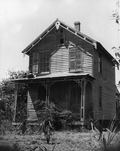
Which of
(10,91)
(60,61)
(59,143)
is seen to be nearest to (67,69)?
(60,61)

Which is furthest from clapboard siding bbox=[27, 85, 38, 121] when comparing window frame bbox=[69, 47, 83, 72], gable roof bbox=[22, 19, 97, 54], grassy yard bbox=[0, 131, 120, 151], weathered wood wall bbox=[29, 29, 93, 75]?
grassy yard bbox=[0, 131, 120, 151]

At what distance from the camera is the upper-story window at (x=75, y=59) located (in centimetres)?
2181

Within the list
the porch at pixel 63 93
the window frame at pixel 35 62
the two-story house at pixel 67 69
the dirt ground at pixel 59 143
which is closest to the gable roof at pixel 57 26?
the two-story house at pixel 67 69

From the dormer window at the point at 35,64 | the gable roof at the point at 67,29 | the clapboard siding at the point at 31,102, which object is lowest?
the clapboard siding at the point at 31,102

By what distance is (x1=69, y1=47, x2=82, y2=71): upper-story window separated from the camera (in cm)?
2181

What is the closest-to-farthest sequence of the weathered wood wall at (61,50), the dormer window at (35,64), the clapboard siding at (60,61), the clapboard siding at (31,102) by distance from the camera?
the weathered wood wall at (61,50) → the clapboard siding at (60,61) → the clapboard siding at (31,102) → the dormer window at (35,64)

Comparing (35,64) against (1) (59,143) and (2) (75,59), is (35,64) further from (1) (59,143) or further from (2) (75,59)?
(1) (59,143)

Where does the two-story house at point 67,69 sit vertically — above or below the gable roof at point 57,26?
below

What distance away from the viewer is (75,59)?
22000 mm

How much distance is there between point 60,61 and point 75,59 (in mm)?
1500

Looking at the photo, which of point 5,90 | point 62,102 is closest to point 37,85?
point 62,102

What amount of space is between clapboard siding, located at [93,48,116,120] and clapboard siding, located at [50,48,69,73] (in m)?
2.59

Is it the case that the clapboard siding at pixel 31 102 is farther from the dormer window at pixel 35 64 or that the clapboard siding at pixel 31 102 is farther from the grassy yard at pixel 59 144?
the grassy yard at pixel 59 144

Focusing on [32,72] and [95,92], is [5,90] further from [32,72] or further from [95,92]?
[95,92]
